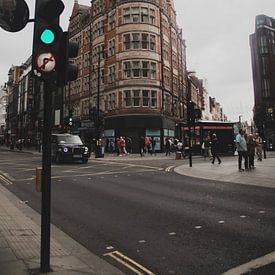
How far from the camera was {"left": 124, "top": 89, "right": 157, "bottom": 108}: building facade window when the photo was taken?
34.8 meters

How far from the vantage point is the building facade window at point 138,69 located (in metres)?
35.3

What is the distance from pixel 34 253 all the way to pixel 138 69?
3285 centimetres

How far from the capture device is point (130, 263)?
376cm

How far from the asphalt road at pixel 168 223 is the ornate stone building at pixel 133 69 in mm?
24101

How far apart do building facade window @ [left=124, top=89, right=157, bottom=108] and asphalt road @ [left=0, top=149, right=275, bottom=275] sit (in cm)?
2560

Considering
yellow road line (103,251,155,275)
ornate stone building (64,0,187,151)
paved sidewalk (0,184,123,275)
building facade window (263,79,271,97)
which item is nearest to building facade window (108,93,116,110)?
ornate stone building (64,0,187,151)

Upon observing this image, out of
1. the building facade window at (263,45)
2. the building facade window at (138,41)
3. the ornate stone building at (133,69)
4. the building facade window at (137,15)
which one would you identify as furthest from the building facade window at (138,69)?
the building facade window at (263,45)

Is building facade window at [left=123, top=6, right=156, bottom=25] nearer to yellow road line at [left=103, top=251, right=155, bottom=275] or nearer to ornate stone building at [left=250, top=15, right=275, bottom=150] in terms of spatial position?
yellow road line at [left=103, top=251, right=155, bottom=275]

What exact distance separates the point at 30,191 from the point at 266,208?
6.56 m

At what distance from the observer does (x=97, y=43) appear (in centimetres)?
4084

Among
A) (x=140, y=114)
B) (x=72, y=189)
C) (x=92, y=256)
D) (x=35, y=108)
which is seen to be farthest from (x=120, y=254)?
(x=35, y=108)

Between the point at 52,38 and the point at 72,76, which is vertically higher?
the point at 52,38

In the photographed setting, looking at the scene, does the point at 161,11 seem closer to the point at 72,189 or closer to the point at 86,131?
the point at 86,131

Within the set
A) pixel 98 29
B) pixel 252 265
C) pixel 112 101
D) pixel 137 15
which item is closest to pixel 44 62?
pixel 252 265
